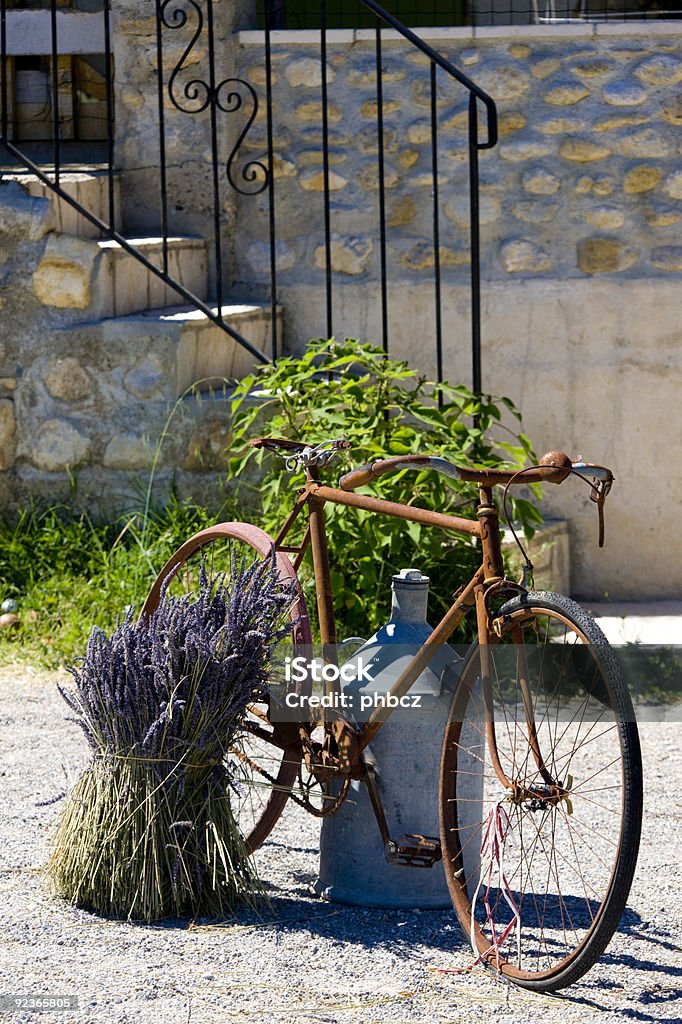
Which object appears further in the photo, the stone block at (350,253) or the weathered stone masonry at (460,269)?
the stone block at (350,253)

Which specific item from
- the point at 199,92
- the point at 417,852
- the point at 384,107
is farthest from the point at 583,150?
the point at 417,852

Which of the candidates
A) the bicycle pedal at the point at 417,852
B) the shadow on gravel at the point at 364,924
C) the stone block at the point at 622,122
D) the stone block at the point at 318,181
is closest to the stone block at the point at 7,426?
the stone block at the point at 318,181

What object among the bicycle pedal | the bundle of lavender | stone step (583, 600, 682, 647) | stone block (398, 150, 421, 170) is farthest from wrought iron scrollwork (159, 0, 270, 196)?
the bicycle pedal

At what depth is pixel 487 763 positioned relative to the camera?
10.5 feet

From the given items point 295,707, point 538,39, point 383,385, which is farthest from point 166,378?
point 295,707

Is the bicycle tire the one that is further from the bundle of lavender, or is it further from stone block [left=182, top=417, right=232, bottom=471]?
stone block [left=182, top=417, right=232, bottom=471]

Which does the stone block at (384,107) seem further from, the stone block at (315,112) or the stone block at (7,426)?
the stone block at (7,426)

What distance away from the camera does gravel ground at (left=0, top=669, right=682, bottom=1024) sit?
239 centimetres

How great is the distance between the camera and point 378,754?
9.30 feet

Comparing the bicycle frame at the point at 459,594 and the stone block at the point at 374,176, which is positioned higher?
the stone block at the point at 374,176

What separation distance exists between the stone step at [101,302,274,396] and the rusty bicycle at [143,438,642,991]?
190 centimetres

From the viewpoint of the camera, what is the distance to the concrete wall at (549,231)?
17.5ft

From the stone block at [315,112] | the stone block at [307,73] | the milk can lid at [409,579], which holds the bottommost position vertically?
the milk can lid at [409,579]

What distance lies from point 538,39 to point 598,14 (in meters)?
1.40
